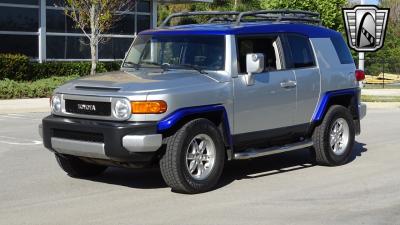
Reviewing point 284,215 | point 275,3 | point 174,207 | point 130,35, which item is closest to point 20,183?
point 174,207

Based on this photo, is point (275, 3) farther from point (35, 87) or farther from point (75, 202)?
point (75, 202)

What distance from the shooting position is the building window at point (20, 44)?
25656 millimetres

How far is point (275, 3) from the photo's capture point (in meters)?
37.2

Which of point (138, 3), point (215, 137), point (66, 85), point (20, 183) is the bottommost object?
point (20, 183)

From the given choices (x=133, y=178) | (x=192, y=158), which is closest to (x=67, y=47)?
(x=133, y=178)

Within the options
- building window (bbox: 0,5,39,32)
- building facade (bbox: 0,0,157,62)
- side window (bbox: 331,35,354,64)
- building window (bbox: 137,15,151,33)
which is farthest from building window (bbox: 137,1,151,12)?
side window (bbox: 331,35,354,64)

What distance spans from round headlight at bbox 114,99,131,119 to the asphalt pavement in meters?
0.92

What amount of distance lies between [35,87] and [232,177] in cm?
1480

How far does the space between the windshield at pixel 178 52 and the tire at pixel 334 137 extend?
2056 millimetres

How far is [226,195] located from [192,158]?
56 cm

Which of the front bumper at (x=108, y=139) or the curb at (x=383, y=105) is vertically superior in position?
the front bumper at (x=108, y=139)

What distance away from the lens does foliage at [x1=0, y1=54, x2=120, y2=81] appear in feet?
77.8

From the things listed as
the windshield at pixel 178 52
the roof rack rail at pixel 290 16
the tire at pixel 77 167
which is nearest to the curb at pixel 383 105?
the roof rack rail at pixel 290 16

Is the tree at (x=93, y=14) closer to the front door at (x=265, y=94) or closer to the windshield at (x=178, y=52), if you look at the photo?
the windshield at (x=178, y=52)
